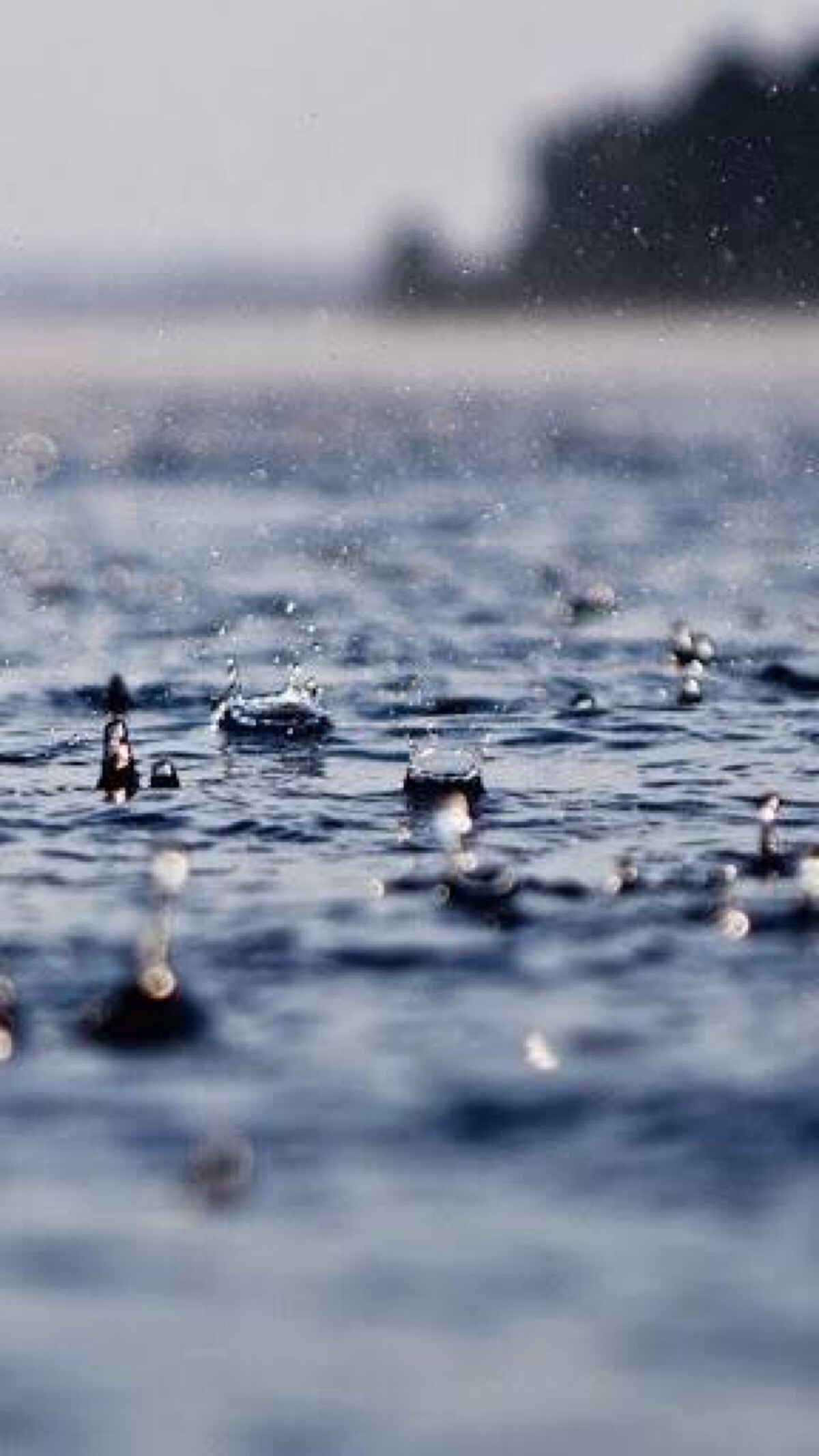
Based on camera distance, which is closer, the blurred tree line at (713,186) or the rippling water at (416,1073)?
the rippling water at (416,1073)

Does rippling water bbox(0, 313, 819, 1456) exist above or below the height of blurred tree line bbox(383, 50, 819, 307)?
below

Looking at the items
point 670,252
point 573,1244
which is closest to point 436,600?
point 573,1244

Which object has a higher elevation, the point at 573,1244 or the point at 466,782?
the point at 466,782

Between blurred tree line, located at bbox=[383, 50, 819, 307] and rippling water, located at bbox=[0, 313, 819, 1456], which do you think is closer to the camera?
rippling water, located at bbox=[0, 313, 819, 1456]

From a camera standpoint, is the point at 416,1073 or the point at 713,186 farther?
the point at 713,186

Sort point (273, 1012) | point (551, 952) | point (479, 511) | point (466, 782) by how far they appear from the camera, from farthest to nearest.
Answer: point (479, 511) < point (466, 782) < point (551, 952) < point (273, 1012)

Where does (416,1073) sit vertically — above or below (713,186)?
below

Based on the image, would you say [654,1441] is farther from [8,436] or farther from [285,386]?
[285,386]

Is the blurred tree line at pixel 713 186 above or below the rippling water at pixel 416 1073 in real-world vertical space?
above
